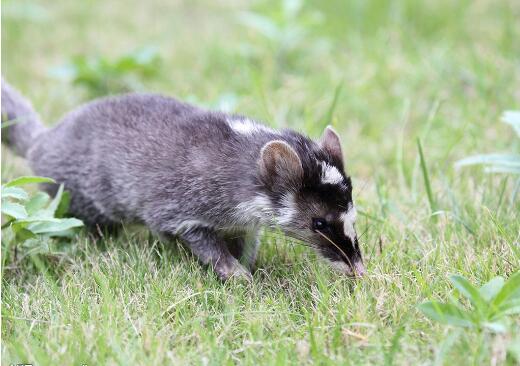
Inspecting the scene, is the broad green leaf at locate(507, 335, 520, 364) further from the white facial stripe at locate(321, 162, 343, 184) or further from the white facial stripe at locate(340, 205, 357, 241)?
the white facial stripe at locate(321, 162, 343, 184)

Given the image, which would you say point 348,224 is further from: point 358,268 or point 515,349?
point 515,349

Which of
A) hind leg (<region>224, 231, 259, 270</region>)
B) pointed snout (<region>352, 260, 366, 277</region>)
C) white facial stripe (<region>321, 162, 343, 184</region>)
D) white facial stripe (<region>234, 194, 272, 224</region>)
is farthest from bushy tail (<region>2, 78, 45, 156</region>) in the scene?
pointed snout (<region>352, 260, 366, 277</region>)

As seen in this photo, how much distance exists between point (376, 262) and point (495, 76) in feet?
10.1

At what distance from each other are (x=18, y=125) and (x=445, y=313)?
11.3ft

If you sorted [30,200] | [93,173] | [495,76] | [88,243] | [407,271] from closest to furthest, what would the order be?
[407,271], [30,200], [88,243], [93,173], [495,76]

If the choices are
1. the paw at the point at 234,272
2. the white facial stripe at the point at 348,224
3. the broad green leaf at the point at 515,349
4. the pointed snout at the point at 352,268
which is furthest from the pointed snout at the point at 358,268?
the broad green leaf at the point at 515,349

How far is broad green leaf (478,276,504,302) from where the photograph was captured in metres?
3.01

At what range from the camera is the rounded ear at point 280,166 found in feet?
12.5

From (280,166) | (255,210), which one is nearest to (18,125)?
(255,210)

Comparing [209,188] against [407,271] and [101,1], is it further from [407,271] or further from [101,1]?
[101,1]

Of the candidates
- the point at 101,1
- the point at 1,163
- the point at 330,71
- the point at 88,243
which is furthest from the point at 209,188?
the point at 101,1

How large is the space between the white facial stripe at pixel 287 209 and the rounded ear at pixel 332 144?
345 mm

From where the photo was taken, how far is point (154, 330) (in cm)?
324

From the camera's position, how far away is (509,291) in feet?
9.79
